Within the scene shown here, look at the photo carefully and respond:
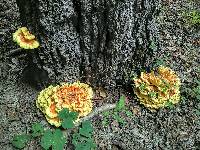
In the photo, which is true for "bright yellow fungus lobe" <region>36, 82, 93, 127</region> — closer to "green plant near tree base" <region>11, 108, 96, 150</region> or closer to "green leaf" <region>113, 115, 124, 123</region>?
"green plant near tree base" <region>11, 108, 96, 150</region>

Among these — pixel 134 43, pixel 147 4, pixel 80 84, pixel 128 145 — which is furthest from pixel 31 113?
pixel 147 4

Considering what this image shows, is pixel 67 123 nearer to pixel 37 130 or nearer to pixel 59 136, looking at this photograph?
pixel 59 136

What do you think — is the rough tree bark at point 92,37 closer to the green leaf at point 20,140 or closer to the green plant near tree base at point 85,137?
the green plant near tree base at point 85,137

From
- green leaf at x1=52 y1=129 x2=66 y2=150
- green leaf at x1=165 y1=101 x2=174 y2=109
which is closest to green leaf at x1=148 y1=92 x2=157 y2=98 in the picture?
green leaf at x1=165 y1=101 x2=174 y2=109

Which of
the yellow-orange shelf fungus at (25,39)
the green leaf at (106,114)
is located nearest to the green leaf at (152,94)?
the green leaf at (106,114)

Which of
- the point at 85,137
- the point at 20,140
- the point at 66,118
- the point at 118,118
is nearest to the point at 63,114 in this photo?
the point at 66,118

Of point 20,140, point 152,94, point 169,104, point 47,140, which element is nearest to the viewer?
point 47,140

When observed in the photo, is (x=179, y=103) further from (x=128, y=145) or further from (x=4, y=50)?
(x=4, y=50)
